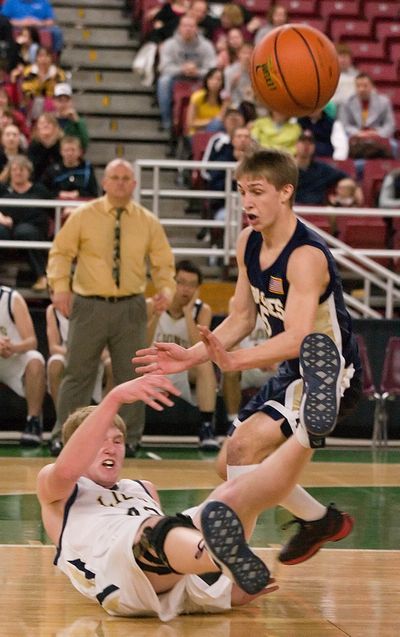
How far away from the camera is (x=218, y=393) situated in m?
11.2

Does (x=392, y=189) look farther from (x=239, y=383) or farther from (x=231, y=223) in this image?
(x=239, y=383)

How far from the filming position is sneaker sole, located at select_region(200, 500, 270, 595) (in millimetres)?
4426

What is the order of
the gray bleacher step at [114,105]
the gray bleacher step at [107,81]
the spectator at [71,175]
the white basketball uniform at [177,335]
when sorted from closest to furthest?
1. the white basketball uniform at [177,335]
2. the spectator at [71,175]
3. the gray bleacher step at [114,105]
4. the gray bleacher step at [107,81]

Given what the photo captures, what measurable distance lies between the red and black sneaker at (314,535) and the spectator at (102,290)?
4513mm

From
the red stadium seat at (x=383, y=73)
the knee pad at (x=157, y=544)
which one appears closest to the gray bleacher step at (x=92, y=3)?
the red stadium seat at (x=383, y=73)

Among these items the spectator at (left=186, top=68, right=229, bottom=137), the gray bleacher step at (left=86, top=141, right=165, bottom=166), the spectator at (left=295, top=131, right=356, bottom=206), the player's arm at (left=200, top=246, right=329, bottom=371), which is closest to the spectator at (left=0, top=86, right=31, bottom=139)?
the gray bleacher step at (left=86, top=141, right=165, bottom=166)

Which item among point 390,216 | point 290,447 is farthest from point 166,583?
point 390,216

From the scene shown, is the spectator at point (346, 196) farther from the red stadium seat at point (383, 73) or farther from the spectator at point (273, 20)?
the red stadium seat at point (383, 73)

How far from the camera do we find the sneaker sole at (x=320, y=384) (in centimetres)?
454

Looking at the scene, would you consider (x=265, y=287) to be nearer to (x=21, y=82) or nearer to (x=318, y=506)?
(x=318, y=506)

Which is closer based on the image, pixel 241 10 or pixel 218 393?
pixel 218 393

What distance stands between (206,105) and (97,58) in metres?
2.78

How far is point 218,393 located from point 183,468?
187 centimetres

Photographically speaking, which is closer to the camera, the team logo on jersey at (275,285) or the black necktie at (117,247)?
the team logo on jersey at (275,285)
